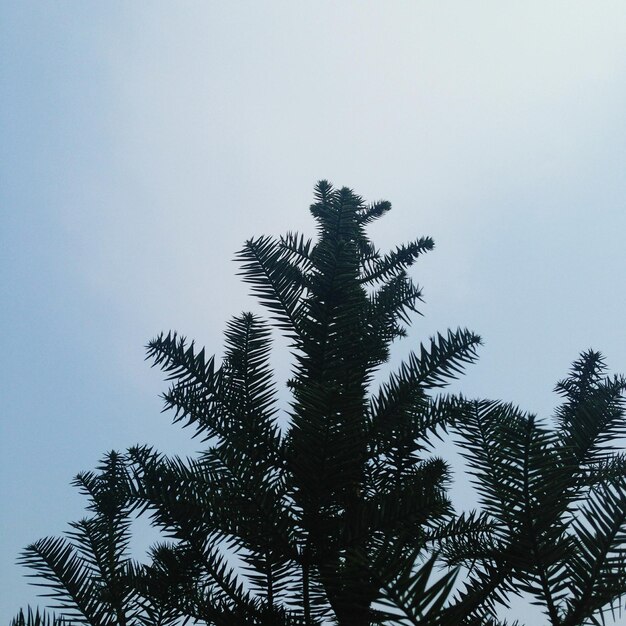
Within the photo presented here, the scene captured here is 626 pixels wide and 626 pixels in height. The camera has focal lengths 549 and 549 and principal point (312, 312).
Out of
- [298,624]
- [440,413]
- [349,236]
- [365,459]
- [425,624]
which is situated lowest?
[425,624]

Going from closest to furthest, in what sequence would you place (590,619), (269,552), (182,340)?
1. (590,619)
2. (269,552)
3. (182,340)

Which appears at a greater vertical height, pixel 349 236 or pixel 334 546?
pixel 349 236

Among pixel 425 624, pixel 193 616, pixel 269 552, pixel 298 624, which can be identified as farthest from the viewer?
pixel 193 616

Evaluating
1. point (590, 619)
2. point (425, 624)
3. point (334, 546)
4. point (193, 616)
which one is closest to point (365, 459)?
point (334, 546)

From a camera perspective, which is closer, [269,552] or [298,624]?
[298,624]

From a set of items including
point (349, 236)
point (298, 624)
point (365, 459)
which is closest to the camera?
point (298, 624)

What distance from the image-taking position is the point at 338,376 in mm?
2266

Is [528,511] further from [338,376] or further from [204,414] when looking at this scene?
[204,414]

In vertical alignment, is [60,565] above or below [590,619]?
above

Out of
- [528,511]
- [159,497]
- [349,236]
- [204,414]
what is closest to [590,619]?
[528,511]

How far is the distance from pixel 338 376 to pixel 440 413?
0.46 meters

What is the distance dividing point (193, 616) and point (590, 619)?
1441 millimetres

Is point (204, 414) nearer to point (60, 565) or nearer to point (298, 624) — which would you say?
point (60, 565)

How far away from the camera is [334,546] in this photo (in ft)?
5.86
